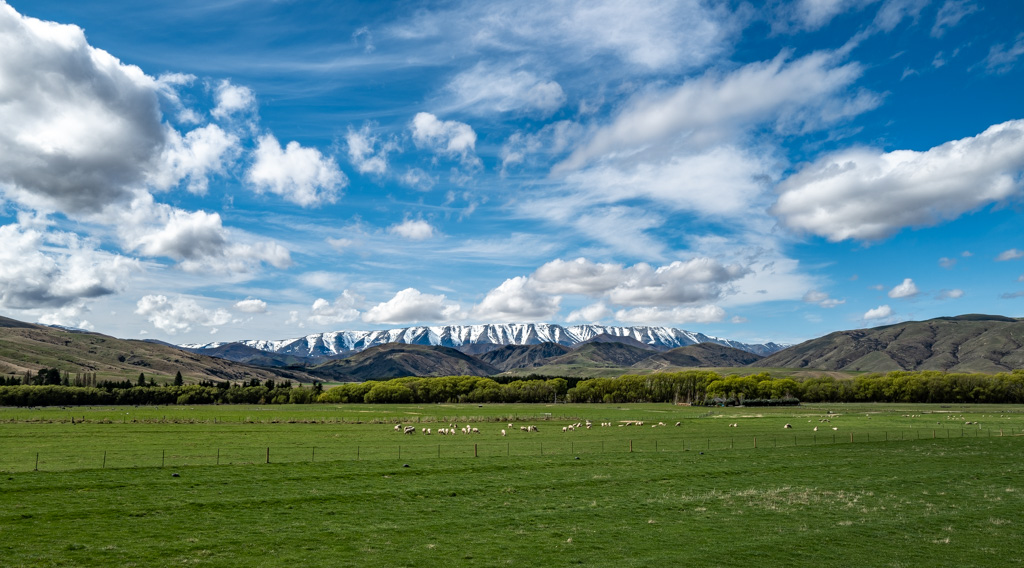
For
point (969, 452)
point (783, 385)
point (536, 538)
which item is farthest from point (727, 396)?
point (536, 538)

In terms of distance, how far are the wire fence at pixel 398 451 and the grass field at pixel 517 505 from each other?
46 centimetres

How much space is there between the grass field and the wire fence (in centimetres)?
46

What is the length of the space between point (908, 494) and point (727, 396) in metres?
167

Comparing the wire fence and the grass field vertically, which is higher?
the grass field

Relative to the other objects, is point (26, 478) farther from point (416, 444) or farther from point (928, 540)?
point (928, 540)

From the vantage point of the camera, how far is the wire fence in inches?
1887

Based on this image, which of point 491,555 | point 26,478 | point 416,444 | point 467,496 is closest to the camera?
point 491,555

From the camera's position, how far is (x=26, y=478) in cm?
3812

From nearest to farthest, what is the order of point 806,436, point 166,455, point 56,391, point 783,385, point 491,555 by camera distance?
point 491,555, point 166,455, point 806,436, point 56,391, point 783,385

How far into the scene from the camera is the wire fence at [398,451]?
157 feet

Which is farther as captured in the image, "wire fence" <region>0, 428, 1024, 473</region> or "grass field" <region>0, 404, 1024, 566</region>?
"wire fence" <region>0, 428, 1024, 473</region>

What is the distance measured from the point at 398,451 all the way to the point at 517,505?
89.0 feet

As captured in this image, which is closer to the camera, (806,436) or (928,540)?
(928,540)

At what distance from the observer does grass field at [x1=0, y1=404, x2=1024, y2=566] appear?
2400 centimetres
